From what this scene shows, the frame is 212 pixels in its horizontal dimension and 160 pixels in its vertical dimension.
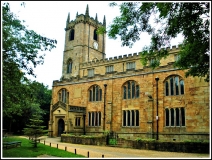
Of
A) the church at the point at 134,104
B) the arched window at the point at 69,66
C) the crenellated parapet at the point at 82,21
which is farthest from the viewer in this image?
the crenellated parapet at the point at 82,21

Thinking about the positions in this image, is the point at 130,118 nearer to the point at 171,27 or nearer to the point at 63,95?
the point at 63,95

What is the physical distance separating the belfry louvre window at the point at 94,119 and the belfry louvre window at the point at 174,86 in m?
10.6

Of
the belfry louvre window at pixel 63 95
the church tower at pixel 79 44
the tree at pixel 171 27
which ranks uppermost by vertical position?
the church tower at pixel 79 44

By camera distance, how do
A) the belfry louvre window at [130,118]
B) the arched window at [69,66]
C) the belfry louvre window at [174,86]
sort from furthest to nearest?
1. the arched window at [69,66]
2. the belfry louvre window at [130,118]
3. the belfry louvre window at [174,86]

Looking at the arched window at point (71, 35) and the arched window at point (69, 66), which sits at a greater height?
the arched window at point (71, 35)

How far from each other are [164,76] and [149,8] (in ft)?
57.9

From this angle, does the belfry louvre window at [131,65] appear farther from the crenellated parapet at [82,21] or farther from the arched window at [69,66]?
the crenellated parapet at [82,21]

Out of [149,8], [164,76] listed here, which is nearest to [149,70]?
[164,76]

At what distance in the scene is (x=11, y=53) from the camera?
13.3m

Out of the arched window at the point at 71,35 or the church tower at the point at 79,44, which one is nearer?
the church tower at the point at 79,44

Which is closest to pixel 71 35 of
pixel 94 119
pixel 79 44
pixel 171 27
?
pixel 79 44

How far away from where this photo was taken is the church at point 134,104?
27.0 m

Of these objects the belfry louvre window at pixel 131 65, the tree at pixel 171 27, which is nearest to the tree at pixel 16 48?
the tree at pixel 171 27

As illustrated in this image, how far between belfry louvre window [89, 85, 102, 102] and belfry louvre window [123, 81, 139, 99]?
423 cm
